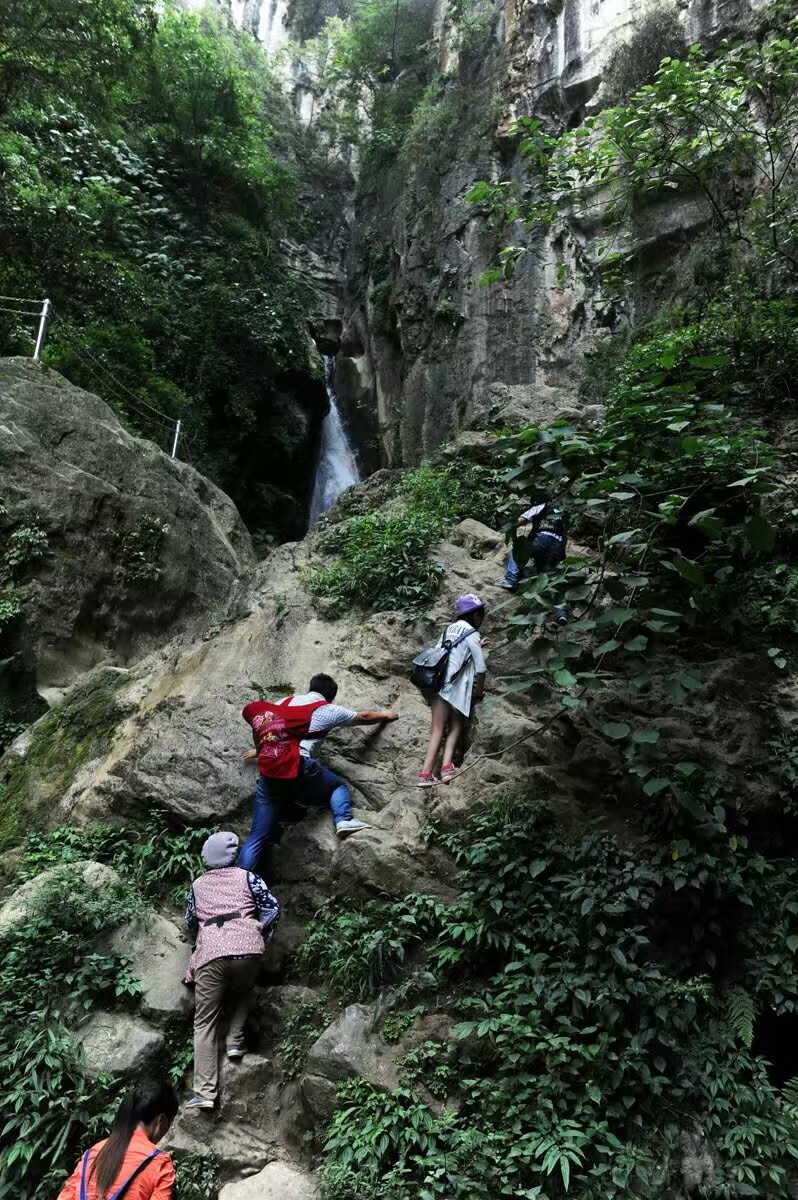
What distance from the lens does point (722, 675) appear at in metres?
5.59

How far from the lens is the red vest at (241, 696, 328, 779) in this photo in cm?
545

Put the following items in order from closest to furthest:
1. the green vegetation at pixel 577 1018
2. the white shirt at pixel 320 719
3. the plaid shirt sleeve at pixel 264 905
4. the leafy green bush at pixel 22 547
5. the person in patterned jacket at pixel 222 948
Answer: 1. the green vegetation at pixel 577 1018
2. the person in patterned jacket at pixel 222 948
3. the plaid shirt sleeve at pixel 264 905
4. the white shirt at pixel 320 719
5. the leafy green bush at pixel 22 547

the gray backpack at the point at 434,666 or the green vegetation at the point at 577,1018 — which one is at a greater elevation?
the gray backpack at the point at 434,666

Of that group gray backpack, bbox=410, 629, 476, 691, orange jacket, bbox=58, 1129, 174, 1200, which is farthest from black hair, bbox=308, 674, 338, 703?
orange jacket, bbox=58, 1129, 174, 1200

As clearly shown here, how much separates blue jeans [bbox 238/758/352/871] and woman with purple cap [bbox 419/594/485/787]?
0.62 m

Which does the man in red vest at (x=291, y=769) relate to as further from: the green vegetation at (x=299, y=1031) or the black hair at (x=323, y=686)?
the green vegetation at (x=299, y=1031)

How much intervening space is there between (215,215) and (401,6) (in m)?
9.33

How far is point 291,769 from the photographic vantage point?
5453 mm

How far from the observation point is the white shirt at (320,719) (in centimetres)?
573

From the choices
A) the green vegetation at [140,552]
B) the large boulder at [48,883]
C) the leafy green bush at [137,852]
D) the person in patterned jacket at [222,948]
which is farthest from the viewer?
the green vegetation at [140,552]

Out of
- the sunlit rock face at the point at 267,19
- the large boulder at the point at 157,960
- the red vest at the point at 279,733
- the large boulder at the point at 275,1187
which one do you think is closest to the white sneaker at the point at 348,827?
the red vest at the point at 279,733

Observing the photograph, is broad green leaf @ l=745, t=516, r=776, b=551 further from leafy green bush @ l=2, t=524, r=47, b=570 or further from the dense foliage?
the dense foliage

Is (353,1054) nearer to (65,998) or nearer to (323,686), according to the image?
(65,998)

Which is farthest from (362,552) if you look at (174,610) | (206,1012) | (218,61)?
A: (218,61)
